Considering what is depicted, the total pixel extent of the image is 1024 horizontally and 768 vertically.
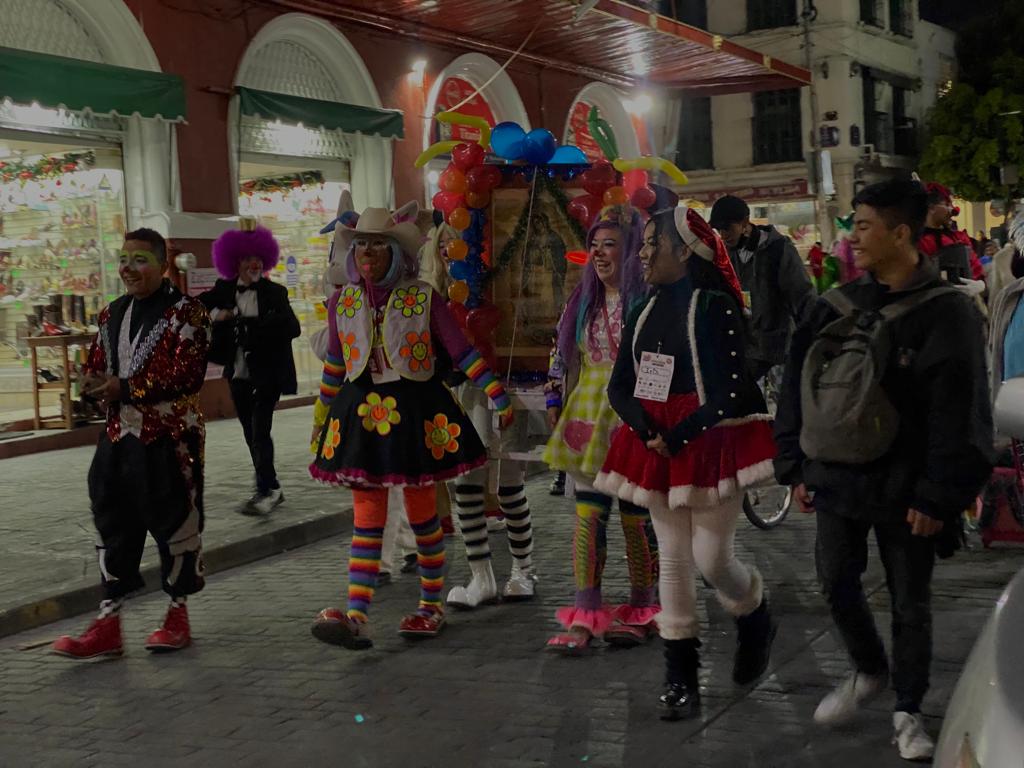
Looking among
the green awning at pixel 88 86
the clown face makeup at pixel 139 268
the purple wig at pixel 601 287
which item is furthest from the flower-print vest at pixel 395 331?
the green awning at pixel 88 86

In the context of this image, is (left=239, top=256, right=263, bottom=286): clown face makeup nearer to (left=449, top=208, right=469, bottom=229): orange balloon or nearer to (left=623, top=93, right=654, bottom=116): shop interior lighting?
(left=449, top=208, right=469, bottom=229): orange balloon

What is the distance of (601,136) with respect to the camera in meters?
22.9

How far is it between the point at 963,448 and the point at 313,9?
13.4 metres

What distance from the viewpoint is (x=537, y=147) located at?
691cm

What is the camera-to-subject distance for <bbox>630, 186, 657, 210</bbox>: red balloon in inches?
238

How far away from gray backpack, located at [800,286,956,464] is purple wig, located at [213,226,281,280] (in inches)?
224

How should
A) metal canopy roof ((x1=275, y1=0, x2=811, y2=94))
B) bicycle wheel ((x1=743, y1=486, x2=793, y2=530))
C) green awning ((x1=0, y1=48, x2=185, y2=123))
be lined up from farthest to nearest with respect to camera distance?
metal canopy roof ((x1=275, y1=0, x2=811, y2=94)) < green awning ((x1=0, y1=48, x2=185, y2=123)) < bicycle wheel ((x1=743, y1=486, x2=793, y2=530))

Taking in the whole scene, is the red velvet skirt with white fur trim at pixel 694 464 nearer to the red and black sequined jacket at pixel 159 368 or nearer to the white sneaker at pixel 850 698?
the white sneaker at pixel 850 698

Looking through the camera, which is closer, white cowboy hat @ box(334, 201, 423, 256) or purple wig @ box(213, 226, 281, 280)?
white cowboy hat @ box(334, 201, 423, 256)

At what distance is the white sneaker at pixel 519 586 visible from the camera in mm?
6809

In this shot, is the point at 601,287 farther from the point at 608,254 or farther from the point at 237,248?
the point at 237,248

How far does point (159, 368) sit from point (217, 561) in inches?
95.9

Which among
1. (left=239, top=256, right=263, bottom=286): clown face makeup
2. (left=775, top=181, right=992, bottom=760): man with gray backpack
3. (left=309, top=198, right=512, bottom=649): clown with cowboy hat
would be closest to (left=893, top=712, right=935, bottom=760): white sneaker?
(left=775, top=181, right=992, bottom=760): man with gray backpack

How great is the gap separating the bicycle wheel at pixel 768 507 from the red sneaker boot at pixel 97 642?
4.01 metres
